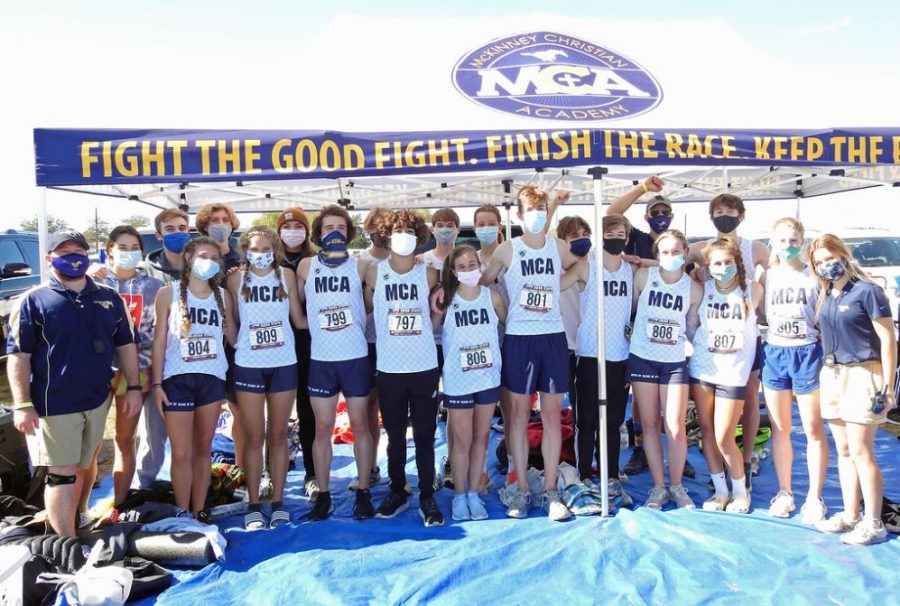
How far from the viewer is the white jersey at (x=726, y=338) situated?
11.3ft

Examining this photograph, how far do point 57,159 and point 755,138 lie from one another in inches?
157

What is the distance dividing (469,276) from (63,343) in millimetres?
2126

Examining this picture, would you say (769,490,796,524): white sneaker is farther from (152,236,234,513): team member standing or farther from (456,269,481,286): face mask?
(152,236,234,513): team member standing

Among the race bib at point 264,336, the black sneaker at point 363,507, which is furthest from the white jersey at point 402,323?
the black sneaker at point 363,507

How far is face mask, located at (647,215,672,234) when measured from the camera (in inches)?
157

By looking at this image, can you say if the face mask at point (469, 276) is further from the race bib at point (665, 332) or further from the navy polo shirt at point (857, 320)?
the navy polo shirt at point (857, 320)

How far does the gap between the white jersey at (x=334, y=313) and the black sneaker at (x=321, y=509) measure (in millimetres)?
889

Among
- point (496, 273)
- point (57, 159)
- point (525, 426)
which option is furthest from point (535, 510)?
point (57, 159)

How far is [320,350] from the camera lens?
3.51m

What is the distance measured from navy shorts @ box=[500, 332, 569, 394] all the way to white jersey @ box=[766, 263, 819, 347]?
1.19m

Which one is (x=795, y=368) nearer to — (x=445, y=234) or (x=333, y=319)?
(x=445, y=234)

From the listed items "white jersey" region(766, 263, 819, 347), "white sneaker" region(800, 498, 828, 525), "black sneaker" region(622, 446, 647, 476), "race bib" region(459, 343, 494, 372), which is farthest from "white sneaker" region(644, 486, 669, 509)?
"race bib" region(459, 343, 494, 372)

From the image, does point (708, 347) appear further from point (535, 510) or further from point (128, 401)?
point (128, 401)

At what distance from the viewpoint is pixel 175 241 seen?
3729mm
